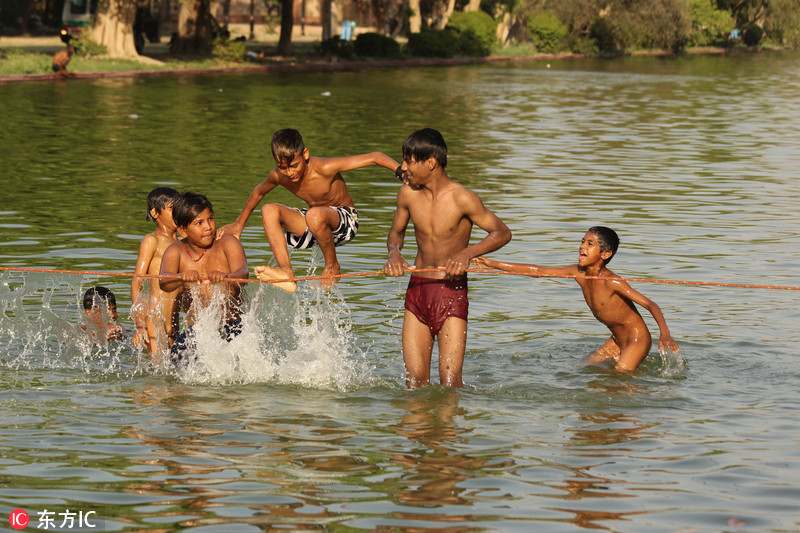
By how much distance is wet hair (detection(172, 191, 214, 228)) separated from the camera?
855 centimetres

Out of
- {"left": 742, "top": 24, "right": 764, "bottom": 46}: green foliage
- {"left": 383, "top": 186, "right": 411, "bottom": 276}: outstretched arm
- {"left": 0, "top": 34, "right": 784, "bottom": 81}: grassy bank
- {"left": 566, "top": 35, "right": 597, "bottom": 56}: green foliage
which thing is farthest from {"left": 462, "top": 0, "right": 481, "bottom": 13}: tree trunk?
{"left": 383, "top": 186, "right": 411, "bottom": 276}: outstretched arm

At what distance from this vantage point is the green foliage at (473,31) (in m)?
64.9

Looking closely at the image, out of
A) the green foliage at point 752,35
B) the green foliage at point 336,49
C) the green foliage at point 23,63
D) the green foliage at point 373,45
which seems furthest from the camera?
the green foliage at point 752,35

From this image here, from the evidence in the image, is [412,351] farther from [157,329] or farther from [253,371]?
[157,329]

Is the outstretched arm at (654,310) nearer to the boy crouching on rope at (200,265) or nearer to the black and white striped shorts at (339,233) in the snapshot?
the black and white striped shorts at (339,233)

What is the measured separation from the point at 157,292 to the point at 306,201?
1.42 meters

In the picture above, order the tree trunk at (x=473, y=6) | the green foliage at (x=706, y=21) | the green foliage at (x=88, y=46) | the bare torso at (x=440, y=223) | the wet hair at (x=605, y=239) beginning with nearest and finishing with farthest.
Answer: the bare torso at (x=440, y=223), the wet hair at (x=605, y=239), the green foliage at (x=88, y=46), the tree trunk at (x=473, y=6), the green foliage at (x=706, y=21)

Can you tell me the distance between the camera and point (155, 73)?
4225 cm

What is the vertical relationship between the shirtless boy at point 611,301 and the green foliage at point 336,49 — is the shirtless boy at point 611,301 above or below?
below

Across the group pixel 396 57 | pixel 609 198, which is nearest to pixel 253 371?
pixel 609 198

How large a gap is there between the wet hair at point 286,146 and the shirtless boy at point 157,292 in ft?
2.97

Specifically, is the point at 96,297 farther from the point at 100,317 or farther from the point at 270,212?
the point at 270,212

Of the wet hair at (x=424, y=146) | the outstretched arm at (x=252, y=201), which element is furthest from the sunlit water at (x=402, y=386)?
the wet hair at (x=424, y=146)

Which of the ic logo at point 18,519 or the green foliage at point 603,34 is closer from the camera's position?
the ic logo at point 18,519
